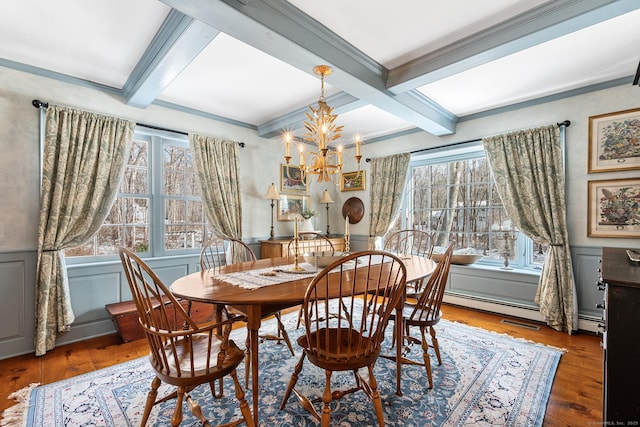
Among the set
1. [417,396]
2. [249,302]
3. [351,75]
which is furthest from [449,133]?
[249,302]

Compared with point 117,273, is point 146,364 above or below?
below

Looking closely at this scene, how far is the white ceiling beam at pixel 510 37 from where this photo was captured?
173cm

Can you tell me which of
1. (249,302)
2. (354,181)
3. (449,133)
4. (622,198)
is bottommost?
(249,302)

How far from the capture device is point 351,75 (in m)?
2.36

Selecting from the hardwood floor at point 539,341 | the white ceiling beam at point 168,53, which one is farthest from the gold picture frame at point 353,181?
the white ceiling beam at point 168,53

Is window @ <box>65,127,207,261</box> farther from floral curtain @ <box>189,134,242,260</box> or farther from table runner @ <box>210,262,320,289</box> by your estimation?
table runner @ <box>210,262,320,289</box>

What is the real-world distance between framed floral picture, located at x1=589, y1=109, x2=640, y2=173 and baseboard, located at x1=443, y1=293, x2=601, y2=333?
1.52 meters

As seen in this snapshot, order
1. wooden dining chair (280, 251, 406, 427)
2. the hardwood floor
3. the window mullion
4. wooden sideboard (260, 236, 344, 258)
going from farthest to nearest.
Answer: wooden sideboard (260, 236, 344, 258) < the window mullion < the hardwood floor < wooden dining chair (280, 251, 406, 427)

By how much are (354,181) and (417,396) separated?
3551mm

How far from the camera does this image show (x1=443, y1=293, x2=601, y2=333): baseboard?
2.97 meters

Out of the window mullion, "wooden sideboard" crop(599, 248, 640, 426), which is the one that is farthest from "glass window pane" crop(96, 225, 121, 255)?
"wooden sideboard" crop(599, 248, 640, 426)

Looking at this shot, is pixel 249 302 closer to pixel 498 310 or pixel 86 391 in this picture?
pixel 86 391

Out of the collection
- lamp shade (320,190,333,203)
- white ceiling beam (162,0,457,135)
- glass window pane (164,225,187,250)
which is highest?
white ceiling beam (162,0,457,135)

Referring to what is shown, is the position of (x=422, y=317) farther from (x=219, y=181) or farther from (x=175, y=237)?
(x=175, y=237)
